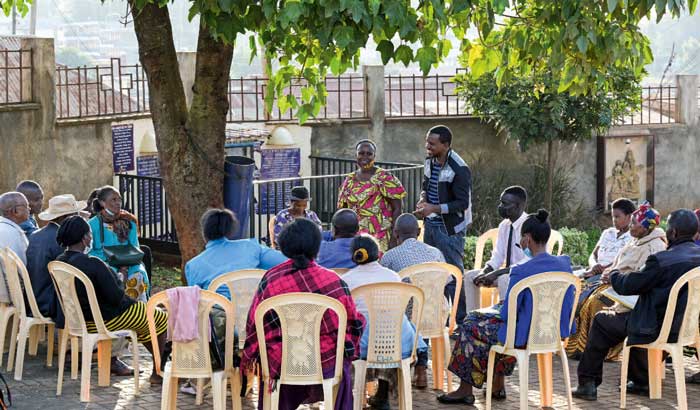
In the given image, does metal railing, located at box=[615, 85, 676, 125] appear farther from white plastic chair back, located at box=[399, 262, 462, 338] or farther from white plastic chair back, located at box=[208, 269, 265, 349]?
white plastic chair back, located at box=[208, 269, 265, 349]

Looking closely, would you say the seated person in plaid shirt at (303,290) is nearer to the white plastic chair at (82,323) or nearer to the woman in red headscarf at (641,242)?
the white plastic chair at (82,323)

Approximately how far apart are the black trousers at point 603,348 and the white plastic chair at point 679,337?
8.8 inches

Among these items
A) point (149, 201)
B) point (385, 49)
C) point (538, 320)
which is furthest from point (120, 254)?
point (149, 201)

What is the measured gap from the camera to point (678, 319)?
27.0 ft

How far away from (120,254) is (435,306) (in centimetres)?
287

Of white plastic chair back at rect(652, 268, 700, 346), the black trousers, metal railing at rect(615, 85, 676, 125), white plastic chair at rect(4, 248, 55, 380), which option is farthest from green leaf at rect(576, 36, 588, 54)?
metal railing at rect(615, 85, 676, 125)

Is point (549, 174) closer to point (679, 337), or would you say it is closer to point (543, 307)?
point (679, 337)

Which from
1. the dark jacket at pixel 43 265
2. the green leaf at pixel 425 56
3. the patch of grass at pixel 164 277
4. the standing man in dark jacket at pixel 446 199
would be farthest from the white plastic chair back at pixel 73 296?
the patch of grass at pixel 164 277

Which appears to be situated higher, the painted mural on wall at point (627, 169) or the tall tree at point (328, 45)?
the tall tree at point (328, 45)

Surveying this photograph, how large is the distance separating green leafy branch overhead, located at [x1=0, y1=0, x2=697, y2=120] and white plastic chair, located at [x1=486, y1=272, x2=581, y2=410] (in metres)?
1.55

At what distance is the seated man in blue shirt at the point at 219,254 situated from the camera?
27.2ft

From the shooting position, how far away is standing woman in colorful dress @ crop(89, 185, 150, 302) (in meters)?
9.88

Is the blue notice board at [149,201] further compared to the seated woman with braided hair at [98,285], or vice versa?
the blue notice board at [149,201]

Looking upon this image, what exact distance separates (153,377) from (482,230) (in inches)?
382
